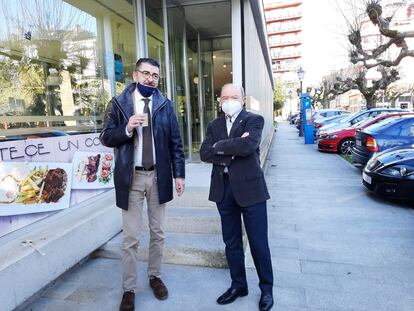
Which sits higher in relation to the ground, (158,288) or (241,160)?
(241,160)

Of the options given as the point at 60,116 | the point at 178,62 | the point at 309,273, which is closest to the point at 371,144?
the point at 178,62

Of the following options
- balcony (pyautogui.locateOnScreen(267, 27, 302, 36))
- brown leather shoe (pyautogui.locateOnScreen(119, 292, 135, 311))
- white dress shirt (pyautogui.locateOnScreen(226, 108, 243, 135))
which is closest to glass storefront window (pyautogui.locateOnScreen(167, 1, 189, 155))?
white dress shirt (pyautogui.locateOnScreen(226, 108, 243, 135))

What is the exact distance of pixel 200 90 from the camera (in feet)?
28.9

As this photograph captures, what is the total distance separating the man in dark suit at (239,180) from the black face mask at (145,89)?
1.87 ft

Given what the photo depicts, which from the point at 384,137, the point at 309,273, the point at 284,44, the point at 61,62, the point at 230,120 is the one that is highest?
the point at 284,44

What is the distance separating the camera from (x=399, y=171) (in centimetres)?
538

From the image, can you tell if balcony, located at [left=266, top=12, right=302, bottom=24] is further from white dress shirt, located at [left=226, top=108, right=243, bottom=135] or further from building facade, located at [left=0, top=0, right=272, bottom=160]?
white dress shirt, located at [left=226, top=108, right=243, bottom=135]

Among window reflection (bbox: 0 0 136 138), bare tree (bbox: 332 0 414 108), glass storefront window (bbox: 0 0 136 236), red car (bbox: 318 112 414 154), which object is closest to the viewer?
glass storefront window (bbox: 0 0 136 236)

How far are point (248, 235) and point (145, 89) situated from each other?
4.64 ft

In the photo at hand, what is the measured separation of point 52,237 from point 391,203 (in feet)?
17.6

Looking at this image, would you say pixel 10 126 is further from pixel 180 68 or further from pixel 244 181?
pixel 180 68

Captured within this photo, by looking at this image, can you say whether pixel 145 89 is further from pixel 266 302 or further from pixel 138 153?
pixel 266 302

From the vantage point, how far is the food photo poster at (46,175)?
290cm

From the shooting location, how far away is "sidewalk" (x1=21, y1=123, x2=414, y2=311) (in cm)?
275
